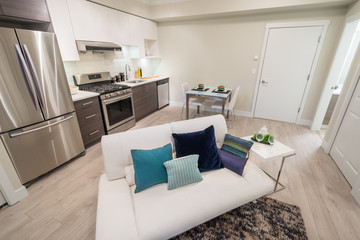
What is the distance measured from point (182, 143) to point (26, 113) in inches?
72.7

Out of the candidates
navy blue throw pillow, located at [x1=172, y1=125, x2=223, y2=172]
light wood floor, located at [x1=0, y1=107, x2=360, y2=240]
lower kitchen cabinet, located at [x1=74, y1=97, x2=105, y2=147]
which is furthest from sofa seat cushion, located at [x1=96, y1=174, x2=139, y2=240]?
lower kitchen cabinet, located at [x1=74, y1=97, x2=105, y2=147]

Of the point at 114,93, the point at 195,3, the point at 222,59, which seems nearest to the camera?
the point at 114,93

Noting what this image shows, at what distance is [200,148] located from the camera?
1669 mm

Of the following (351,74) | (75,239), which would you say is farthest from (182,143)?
(351,74)

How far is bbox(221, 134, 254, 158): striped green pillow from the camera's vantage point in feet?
5.71

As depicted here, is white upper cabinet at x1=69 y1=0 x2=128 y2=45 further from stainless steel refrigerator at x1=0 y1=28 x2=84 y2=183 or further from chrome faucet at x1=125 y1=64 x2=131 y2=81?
stainless steel refrigerator at x1=0 y1=28 x2=84 y2=183

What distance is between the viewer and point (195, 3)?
11.8 feet

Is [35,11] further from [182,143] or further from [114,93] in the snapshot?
[182,143]

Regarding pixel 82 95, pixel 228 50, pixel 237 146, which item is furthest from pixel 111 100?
pixel 228 50

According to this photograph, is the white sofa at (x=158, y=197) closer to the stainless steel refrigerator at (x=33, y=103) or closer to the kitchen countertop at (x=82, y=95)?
the stainless steel refrigerator at (x=33, y=103)

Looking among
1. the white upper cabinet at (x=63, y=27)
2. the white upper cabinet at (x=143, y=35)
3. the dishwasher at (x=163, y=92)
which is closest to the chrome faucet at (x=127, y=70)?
the white upper cabinet at (x=143, y=35)

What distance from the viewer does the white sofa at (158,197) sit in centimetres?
113

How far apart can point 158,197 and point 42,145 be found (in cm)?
176

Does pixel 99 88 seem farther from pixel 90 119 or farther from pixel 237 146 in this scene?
pixel 237 146
